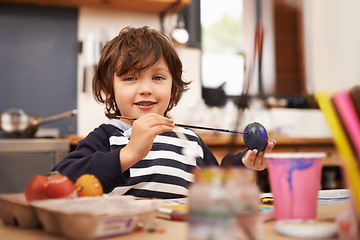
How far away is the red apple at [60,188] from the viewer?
582 millimetres

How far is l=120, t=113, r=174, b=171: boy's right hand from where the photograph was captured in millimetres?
952

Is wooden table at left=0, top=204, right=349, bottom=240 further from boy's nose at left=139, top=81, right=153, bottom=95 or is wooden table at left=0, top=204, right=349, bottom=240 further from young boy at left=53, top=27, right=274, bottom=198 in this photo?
boy's nose at left=139, top=81, right=153, bottom=95

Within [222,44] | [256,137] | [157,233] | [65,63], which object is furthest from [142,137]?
A: [222,44]

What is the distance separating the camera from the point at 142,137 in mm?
957

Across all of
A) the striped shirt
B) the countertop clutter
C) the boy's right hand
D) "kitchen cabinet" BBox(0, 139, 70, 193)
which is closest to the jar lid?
the countertop clutter

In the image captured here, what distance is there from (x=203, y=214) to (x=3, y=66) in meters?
2.42

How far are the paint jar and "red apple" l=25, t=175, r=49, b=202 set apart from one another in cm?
26

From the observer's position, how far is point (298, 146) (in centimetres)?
270

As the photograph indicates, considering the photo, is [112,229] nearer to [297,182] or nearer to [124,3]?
[297,182]

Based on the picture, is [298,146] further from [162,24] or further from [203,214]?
[203,214]

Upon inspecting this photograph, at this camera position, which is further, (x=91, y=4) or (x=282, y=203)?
(x=91, y=4)

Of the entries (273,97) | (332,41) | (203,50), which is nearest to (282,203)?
(203,50)

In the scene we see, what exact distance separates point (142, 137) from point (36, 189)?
1.28ft

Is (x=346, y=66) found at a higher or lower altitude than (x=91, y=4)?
lower
